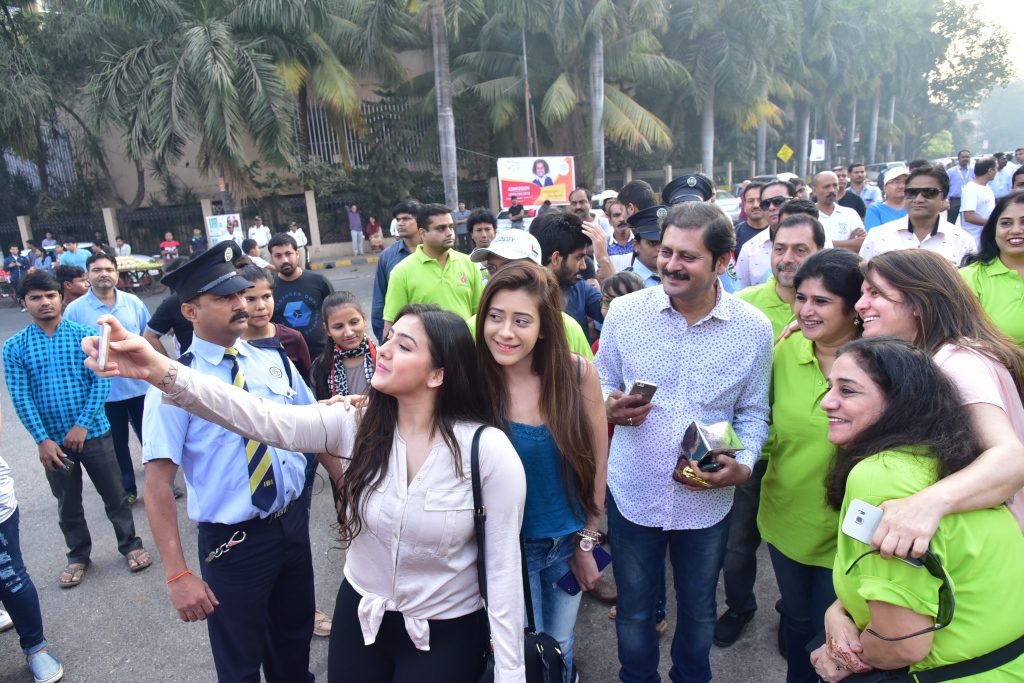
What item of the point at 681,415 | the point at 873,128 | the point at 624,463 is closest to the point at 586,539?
the point at 624,463

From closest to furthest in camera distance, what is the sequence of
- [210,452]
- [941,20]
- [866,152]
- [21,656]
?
[210,452], [21,656], [941,20], [866,152]

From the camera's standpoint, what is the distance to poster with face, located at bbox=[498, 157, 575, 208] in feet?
51.6

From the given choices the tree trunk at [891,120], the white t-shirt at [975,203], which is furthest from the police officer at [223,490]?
the tree trunk at [891,120]

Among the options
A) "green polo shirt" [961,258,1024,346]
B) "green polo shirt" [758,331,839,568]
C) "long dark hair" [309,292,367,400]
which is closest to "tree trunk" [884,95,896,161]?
"green polo shirt" [961,258,1024,346]

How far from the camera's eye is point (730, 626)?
3.36 metres

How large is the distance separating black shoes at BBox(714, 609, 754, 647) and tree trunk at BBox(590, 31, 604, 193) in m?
18.7

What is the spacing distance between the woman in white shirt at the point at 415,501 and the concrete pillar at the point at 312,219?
2161cm

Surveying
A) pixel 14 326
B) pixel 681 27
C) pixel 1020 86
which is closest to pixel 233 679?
pixel 14 326

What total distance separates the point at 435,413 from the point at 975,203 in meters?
8.08

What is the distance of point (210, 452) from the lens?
7.90ft

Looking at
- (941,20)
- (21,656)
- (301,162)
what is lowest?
(21,656)

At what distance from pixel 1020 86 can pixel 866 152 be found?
292 feet

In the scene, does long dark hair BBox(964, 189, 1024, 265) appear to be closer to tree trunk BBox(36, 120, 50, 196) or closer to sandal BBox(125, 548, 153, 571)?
sandal BBox(125, 548, 153, 571)

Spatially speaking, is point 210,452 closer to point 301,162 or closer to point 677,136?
point 301,162
